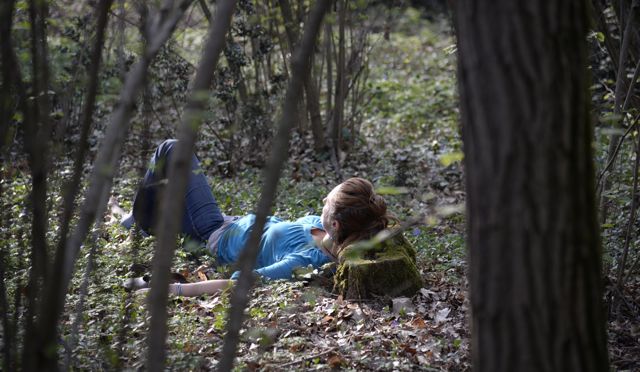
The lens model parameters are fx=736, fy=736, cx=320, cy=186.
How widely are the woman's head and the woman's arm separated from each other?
0.74 metres

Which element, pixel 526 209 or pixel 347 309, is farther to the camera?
pixel 347 309

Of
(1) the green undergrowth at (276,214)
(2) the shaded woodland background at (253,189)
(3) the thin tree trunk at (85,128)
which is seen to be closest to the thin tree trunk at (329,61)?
(2) the shaded woodland background at (253,189)

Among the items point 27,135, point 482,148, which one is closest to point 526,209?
point 482,148

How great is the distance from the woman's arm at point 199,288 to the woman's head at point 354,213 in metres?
0.74

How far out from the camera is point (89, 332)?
3.59 meters

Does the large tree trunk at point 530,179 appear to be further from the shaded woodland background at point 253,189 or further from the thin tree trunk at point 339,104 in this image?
the thin tree trunk at point 339,104

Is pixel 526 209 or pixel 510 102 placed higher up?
pixel 510 102

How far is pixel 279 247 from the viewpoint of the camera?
4.96 meters

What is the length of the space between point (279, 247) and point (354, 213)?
691 mm

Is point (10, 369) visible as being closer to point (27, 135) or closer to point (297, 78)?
point (27, 135)

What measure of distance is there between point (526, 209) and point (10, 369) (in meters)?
1.79

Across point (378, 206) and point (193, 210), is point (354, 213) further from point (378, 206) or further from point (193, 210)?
point (193, 210)

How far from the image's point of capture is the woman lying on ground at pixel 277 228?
4551 millimetres

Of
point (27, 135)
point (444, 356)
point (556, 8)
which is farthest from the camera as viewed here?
point (444, 356)
